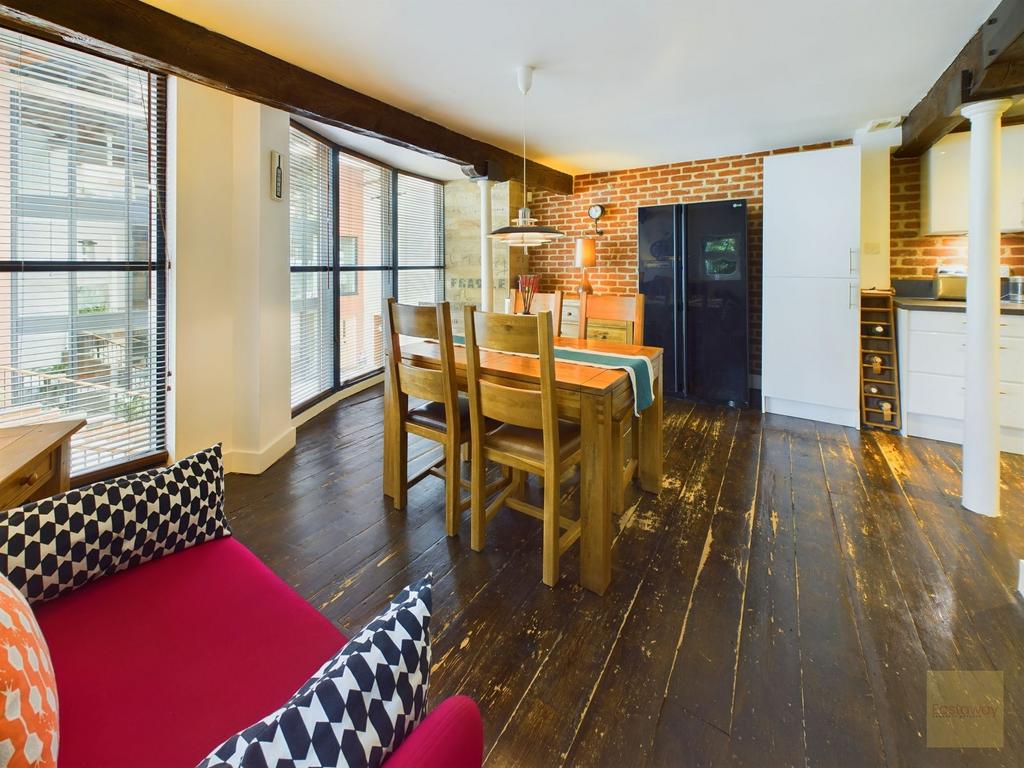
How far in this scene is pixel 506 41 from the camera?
2.44 metres

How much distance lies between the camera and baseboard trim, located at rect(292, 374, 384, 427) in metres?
3.98

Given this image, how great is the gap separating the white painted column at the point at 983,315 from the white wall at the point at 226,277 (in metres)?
3.76

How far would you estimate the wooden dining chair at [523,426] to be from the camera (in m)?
1.87

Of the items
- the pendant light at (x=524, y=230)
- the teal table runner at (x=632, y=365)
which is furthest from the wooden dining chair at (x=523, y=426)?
the pendant light at (x=524, y=230)

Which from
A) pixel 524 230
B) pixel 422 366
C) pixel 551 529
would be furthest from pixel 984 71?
pixel 422 366

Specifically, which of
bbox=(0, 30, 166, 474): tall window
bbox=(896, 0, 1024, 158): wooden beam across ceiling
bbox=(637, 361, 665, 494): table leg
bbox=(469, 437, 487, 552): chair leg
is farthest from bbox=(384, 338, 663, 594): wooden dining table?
bbox=(896, 0, 1024, 158): wooden beam across ceiling

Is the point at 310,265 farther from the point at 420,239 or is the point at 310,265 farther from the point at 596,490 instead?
the point at 596,490

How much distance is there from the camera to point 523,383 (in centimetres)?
222

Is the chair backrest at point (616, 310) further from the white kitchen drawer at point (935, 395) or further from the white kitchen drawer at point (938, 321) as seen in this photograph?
the white kitchen drawer at point (935, 395)

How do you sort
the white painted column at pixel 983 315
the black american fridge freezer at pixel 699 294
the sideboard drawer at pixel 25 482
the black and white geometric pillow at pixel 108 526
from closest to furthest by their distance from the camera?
the black and white geometric pillow at pixel 108 526
the sideboard drawer at pixel 25 482
the white painted column at pixel 983 315
the black american fridge freezer at pixel 699 294

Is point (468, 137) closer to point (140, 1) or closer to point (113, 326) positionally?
point (140, 1)

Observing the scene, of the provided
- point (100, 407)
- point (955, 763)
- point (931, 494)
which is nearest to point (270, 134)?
point (100, 407)

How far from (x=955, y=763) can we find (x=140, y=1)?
366 cm

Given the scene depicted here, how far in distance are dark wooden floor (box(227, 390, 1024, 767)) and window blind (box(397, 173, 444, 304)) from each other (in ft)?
9.58
